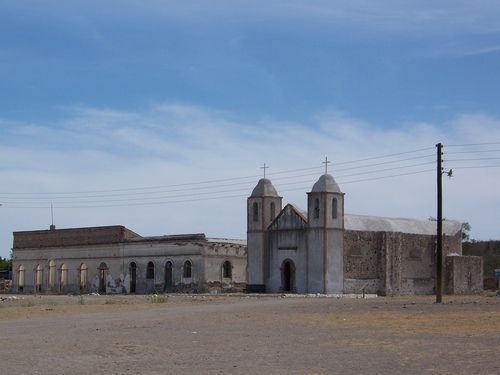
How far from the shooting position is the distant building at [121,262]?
6025 centimetres

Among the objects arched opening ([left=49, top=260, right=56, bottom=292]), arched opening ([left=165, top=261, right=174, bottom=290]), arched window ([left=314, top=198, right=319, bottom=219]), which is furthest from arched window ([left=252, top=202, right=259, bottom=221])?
arched opening ([left=49, top=260, right=56, bottom=292])

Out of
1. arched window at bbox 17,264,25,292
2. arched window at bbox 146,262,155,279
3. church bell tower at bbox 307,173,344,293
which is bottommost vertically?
arched window at bbox 17,264,25,292

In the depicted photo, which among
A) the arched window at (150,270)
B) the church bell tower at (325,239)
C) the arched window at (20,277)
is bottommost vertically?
the arched window at (20,277)

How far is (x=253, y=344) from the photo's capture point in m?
17.0

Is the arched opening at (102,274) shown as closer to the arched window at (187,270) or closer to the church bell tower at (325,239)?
the arched window at (187,270)

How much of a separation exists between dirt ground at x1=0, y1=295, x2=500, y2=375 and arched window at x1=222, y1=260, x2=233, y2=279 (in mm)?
35044

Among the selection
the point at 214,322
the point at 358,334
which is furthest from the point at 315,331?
the point at 214,322

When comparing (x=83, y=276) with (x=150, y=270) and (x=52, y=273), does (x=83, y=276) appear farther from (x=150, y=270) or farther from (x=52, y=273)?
(x=150, y=270)

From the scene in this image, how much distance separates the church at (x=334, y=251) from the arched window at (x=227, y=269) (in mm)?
4677

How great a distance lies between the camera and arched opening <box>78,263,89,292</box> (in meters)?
67.6

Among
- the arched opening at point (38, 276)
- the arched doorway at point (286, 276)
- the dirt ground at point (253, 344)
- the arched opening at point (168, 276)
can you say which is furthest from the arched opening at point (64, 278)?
the dirt ground at point (253, 344)

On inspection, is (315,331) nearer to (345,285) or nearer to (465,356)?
(465,356)

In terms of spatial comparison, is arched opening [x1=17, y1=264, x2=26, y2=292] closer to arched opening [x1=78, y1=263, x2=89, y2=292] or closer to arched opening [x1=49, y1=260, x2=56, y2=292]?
arched opening [x1=49, y1=260, x2=56, y2=292]

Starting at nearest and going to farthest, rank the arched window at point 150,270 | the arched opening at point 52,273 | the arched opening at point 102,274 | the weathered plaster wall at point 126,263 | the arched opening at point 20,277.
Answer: the weathered plaster wall at point 126,263 < the arched window at point 150,270 < the arched opening at point 102,274 < the arched opening at point 52,273 < the arched opening at point 20,277
